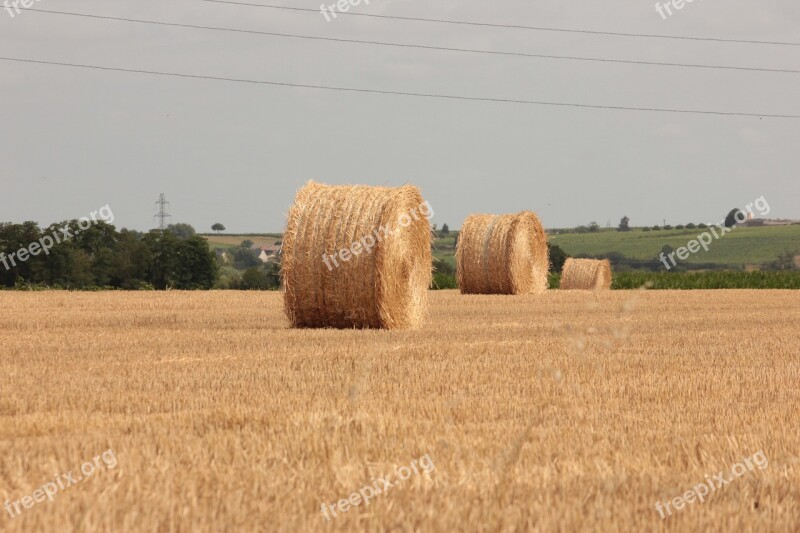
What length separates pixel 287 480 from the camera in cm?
493

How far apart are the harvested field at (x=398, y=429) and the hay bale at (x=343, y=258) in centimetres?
126

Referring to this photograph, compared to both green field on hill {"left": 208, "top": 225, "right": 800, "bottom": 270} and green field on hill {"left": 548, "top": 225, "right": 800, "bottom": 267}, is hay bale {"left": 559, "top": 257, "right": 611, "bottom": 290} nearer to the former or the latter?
green field on hill {"left": 208, "top": 225, "right": 800, "bottom": 270}

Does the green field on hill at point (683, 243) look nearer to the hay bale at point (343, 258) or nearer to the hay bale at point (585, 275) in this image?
the hay bale at point (585, 275)

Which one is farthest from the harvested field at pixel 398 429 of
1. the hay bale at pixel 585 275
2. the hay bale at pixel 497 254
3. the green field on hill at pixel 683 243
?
the green field on hill at pixel 683 243

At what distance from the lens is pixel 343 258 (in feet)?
47.2

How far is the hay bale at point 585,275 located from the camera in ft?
105

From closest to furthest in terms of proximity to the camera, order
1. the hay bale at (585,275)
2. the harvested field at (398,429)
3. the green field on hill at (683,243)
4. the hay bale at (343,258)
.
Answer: the harvested field at (398,429)
the hay bale at (343,258)
the hay bale at (585,275)
the green field on hill at (683,243)

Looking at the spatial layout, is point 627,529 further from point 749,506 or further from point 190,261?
point 190,261

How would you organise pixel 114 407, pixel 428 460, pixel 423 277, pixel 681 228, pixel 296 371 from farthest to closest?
pixel 681 228, pixel 423 277, pixel 296 371, pixel 114 407, pixel 428 460

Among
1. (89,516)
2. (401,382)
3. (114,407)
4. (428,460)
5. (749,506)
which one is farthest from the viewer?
(401,382)

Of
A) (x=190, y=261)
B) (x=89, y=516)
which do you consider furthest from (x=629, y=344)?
(x=190, y=261)

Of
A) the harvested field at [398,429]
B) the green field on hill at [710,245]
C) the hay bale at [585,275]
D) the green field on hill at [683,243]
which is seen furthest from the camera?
the green field on hill at [710,245]

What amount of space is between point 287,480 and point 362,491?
0.40 meters

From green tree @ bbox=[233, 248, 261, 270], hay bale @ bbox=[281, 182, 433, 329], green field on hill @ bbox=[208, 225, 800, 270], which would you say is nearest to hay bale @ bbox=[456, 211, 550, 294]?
hay bale @ bbox=[281, 182, 433, 329]
